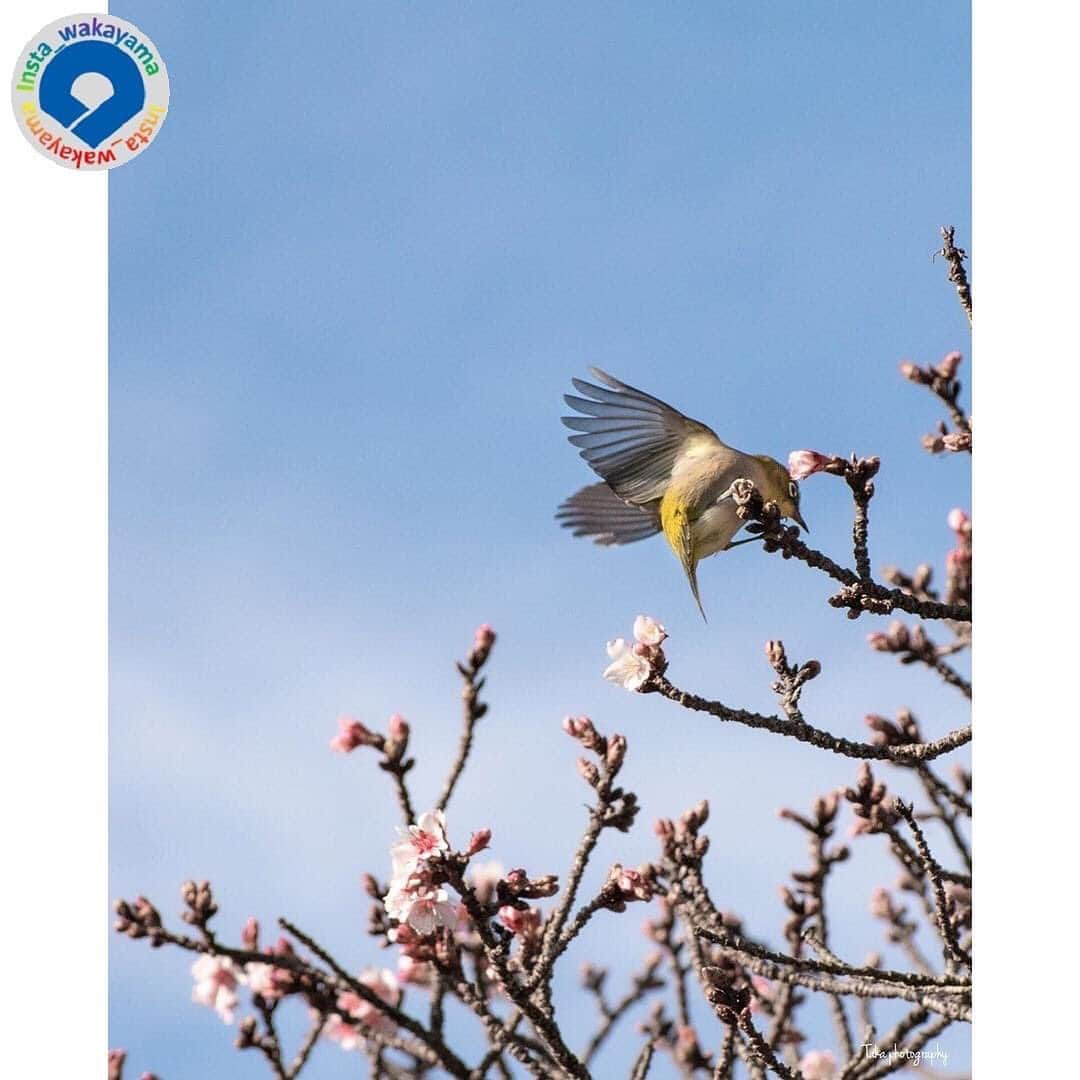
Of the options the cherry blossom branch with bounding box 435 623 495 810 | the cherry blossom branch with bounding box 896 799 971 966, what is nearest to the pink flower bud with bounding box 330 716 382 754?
the cherry blossom branch with bounding box 435 623 495 810

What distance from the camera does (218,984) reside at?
17.7 ft

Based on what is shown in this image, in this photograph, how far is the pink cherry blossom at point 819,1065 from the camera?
5203mm

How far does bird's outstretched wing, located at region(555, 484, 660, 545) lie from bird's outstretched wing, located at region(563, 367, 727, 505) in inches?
9.1

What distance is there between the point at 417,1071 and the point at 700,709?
2.63 metres

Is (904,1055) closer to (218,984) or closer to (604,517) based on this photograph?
(604,517)

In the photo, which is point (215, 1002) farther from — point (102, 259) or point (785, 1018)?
point (102, 259)

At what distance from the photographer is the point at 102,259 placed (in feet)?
11.8

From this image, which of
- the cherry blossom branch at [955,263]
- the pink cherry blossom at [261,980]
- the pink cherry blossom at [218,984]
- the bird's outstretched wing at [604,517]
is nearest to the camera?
the cherry blossom branch at [955,263]

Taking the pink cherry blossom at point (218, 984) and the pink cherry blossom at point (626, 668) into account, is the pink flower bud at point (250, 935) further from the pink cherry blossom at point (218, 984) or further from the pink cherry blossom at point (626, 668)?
the pink cherry blossom at point (626, 668)

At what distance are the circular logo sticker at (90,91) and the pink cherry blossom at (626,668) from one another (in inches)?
72.6

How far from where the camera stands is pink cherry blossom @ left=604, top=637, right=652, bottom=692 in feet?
10.3

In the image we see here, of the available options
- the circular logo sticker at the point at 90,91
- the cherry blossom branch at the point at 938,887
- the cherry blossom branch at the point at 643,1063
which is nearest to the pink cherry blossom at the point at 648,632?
the cherry blossom branch at the point at 938,887

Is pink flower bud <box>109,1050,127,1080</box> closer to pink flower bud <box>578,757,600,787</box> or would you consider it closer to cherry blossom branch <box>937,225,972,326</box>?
pink flower bud <box>578,757,600,787</box>
